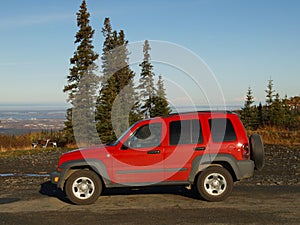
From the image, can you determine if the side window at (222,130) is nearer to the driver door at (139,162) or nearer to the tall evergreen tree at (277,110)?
the driver door at (139,162)

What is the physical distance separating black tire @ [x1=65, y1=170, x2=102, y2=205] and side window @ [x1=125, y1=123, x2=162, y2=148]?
1.12 metres

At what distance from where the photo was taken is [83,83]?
36844mm

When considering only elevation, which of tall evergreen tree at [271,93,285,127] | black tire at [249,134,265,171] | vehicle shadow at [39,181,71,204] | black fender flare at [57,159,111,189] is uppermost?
tall evergreen tree at [271,93,285,127]

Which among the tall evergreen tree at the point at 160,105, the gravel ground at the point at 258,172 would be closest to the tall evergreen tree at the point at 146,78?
the tall evergreen tree at the point at 160,105

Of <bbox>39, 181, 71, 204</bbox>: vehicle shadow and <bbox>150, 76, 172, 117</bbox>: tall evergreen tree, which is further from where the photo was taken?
<bbox>150, 76, 172, 117</bbox>: tall evergreen tree

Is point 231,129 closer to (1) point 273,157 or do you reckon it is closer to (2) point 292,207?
(2) point 292,207

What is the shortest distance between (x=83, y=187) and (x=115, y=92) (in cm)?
2783

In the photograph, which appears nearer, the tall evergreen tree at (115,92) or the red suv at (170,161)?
the red suv at (170,161)

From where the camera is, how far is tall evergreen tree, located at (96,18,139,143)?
33.3 meters

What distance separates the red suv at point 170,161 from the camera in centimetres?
873

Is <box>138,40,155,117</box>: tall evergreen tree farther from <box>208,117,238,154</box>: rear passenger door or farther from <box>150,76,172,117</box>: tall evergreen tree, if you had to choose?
<box>208,117,238,154</box>: rear passenger door

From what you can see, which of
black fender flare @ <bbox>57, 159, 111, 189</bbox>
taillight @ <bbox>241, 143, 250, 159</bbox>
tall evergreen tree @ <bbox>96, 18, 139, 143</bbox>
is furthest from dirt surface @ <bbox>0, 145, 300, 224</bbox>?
tall evergreen tree @ <bbox>96, 18, 139, 143</bbox>

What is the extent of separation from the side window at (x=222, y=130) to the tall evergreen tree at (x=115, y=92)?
22722 millimetres

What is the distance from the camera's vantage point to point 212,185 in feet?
28.9
